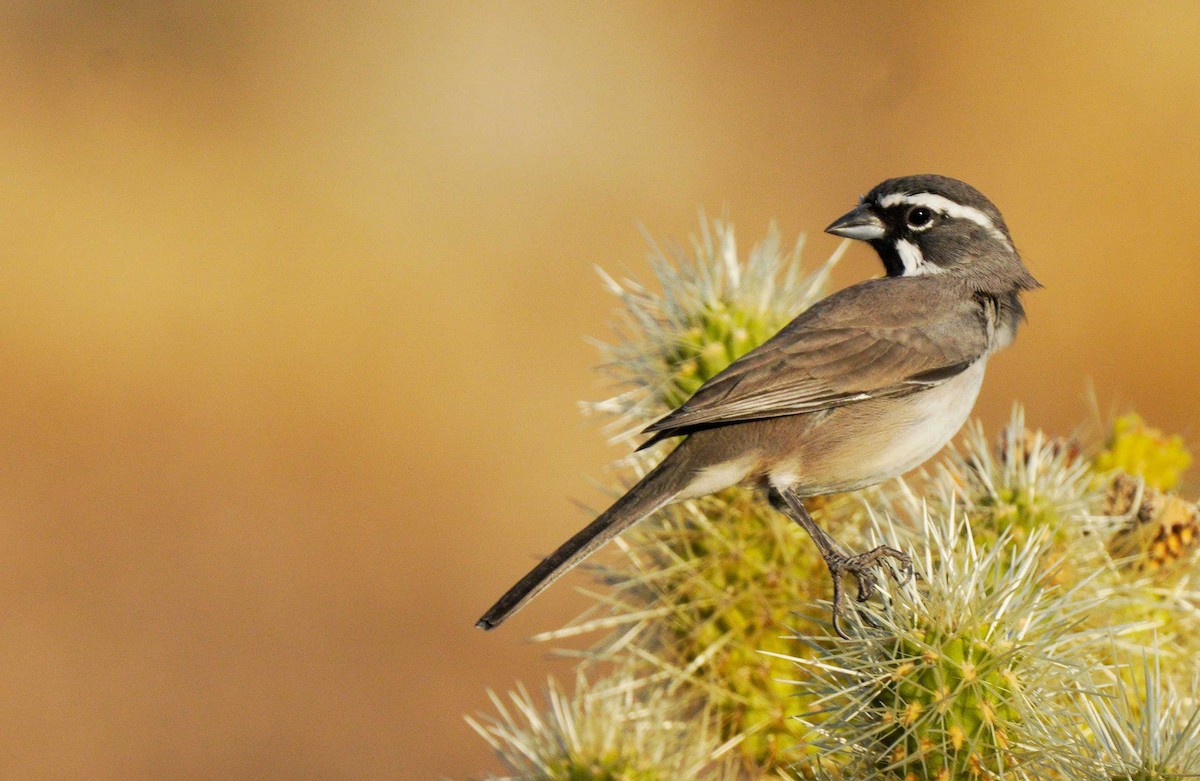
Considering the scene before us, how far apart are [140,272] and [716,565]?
389 inches

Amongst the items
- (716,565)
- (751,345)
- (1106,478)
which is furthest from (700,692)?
(1106,478)

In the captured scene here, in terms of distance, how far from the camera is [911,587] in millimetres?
3145

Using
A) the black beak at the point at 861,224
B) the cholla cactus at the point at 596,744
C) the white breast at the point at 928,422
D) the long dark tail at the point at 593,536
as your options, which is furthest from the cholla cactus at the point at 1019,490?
the cholla cactus at the point at 596,744

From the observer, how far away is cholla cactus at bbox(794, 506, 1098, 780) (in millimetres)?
3031

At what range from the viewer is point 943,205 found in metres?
4.92

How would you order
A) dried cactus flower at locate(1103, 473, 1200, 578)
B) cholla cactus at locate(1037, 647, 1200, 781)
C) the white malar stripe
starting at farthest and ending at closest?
the white malar stripe < dried cactus flower at locate(1103, 473, 1200, 578) < cholla cactus at locate(1037, 647, 1200, 781)

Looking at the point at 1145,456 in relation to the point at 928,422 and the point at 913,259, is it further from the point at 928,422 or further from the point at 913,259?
the point at 913,259

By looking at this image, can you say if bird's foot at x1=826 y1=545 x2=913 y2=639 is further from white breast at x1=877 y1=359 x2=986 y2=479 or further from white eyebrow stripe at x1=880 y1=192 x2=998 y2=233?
white eyebrow stripe at x1=880 y1=192 x2=998 y2=233

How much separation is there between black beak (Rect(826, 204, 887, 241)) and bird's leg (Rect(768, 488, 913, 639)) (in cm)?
117

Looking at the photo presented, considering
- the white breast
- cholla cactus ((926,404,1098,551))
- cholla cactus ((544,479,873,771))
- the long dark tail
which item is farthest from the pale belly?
the long dark tail

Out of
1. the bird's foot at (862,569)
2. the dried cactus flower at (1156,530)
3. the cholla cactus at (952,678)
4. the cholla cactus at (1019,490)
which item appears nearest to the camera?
the cholla cactus at (952,678)

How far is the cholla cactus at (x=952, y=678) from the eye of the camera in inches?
119

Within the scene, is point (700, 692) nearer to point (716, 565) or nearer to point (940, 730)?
point (716, 565)

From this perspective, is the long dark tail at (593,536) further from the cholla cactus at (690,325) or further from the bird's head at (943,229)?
the bird's head at (943,229)
